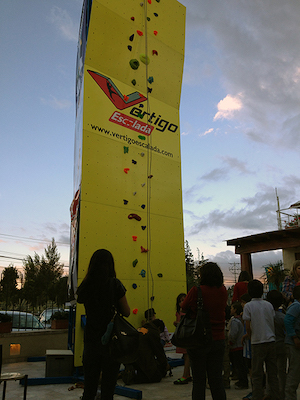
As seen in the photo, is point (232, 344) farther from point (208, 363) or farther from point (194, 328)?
point (194, 328)

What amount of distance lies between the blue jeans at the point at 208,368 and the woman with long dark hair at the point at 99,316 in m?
0.69

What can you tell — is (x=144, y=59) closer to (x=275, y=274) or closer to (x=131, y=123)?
(x=131, y=123)

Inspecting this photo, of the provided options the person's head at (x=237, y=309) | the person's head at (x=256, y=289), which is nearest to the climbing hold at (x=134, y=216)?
the person's head at (x=237, y=309)

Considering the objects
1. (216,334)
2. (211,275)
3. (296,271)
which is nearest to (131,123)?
(296,271)

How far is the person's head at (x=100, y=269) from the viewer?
2.29 meters

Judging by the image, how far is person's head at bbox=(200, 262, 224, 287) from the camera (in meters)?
2.67

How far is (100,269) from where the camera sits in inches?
90.7

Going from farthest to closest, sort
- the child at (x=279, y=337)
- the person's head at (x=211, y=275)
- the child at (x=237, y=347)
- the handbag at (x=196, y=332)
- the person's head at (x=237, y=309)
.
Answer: the person's head at (x=237, y=309) < the child at (x=237, y=347) < the child at (x=279, y=337) < the person's head at (x=211, y=275) < the handbag at (x=196, y=332)

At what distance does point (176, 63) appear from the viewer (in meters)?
7.65

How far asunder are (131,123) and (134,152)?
0.63 metres

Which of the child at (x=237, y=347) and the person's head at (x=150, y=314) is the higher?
the person's head at (x=150, y=314)

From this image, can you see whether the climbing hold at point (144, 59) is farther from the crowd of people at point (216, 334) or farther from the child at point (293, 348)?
the child at point (293, 348)

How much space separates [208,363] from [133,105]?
211 inches

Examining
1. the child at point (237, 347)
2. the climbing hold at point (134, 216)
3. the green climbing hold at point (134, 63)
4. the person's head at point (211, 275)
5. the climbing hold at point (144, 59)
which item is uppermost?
the climbing hold at point (144, 59)
